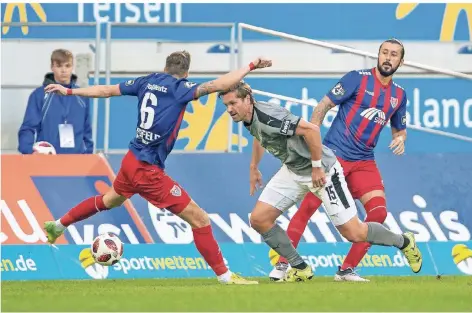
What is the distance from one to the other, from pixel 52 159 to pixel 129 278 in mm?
1539

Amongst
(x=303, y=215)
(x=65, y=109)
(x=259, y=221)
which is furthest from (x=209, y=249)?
(x=65, y=109)

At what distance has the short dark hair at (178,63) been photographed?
12.6 metres

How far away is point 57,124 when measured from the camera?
15578mm

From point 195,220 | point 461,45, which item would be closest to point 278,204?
point 195,220

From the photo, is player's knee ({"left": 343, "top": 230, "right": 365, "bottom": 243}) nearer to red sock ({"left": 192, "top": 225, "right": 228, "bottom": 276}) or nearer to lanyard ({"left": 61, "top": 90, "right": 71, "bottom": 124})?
red sock ({"left": 192, "top": 225, "right": 228, "bottom": 276})

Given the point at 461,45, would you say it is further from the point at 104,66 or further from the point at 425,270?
the point at 104,66

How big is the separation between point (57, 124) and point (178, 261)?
2016 millimetres

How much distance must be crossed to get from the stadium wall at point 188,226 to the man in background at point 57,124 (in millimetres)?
265

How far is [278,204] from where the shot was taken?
12.8 meters

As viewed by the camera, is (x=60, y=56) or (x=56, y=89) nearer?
(x=56, y=89)

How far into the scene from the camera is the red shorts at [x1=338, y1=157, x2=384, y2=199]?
13414 millimetres

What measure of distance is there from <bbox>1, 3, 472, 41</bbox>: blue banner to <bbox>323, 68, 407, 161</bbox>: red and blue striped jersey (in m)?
4.72

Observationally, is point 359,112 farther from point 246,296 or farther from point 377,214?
point 246,296

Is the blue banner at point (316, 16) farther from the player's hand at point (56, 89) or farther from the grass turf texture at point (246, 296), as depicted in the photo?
the grass turf texture at point (246, 296)
